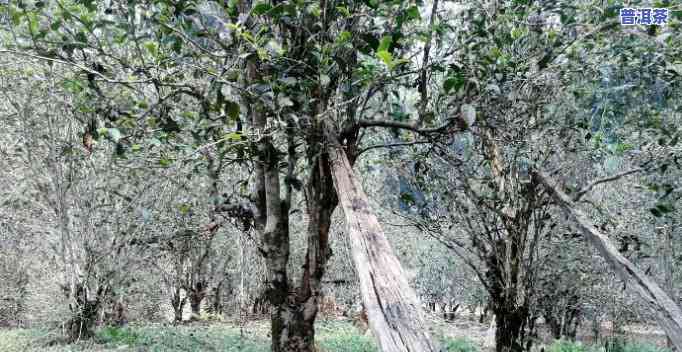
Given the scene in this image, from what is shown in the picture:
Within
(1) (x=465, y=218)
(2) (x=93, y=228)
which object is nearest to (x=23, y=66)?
(2) (x=93, y=228)

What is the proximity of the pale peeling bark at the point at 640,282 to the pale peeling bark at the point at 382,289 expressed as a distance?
1700mm

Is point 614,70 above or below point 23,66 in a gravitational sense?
below

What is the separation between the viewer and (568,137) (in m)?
3.89

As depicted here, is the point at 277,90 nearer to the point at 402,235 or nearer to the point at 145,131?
the point at 145,131

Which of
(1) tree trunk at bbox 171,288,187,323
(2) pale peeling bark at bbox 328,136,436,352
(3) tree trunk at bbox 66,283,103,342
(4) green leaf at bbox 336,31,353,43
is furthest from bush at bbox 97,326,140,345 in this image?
(2) pale peeling bark at bbox 328,136,436,352

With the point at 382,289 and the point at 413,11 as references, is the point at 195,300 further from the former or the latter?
the point at 382,289

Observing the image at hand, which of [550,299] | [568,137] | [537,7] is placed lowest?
[550,299]

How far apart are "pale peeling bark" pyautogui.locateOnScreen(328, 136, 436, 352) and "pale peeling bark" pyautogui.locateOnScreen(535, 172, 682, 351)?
1.70m

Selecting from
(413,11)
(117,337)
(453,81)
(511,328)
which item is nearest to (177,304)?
(117,337)

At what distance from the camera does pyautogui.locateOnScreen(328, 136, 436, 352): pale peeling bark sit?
38.9 inches

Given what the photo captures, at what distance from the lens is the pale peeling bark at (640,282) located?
2275 millimetres

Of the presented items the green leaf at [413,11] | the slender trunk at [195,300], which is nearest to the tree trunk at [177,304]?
the slender trunk at [195,300]

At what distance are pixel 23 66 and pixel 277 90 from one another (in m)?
3.08

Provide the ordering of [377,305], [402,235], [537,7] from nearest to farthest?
[377,305], [537,7], [402,235]
